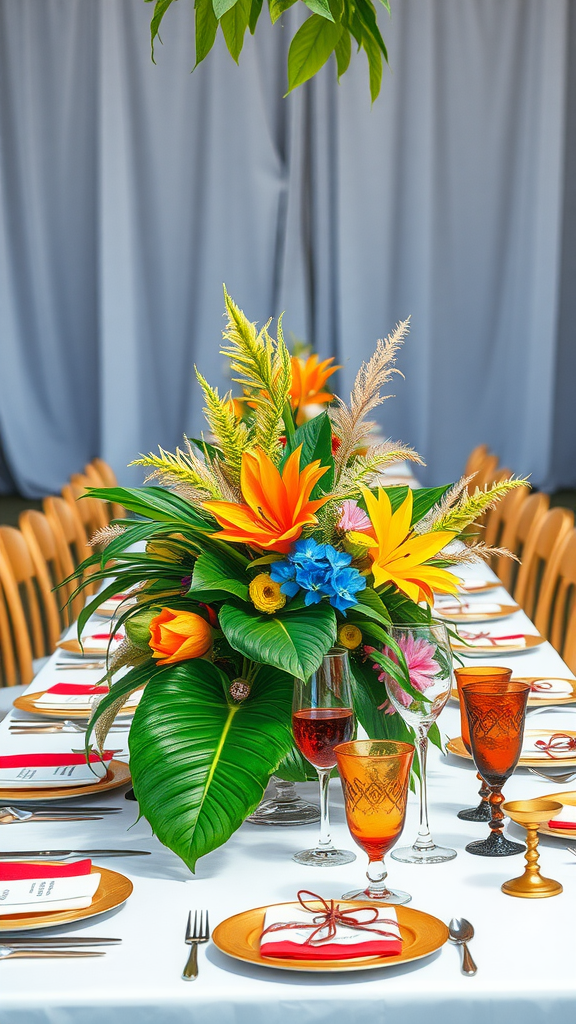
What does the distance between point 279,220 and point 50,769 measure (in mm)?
6584

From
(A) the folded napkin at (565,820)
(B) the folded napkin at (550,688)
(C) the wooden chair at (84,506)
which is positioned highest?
(A) the folded napkin at (565,820)

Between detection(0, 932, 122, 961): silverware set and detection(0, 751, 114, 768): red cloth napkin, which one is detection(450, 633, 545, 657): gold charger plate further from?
detection(0, 932, 122, 961): silverware set

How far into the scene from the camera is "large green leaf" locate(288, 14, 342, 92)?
1253mm

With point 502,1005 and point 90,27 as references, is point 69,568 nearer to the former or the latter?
point 502,1005

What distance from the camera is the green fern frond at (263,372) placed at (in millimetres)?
1310

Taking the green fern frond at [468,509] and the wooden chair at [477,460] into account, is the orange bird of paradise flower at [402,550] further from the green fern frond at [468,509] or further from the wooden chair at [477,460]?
the wooden chair at [477,460]

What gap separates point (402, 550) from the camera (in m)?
1.29

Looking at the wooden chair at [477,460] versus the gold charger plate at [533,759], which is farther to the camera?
the wooden chair at [477,460]

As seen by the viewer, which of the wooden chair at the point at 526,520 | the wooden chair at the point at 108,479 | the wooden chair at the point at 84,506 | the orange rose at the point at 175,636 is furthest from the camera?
the wooden chair at the point at 108,479

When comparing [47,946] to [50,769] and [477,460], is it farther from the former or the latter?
[477,460]

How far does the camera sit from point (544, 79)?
24.2 ft

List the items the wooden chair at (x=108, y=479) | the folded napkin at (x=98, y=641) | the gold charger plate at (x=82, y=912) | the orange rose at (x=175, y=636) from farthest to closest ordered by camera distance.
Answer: the wooden chair at (x=108, y=479) < the folded napkin at (x=98, y=641) < the orange rose at (x=175, y=636) < the gold charger plate at (x=82, y=912)

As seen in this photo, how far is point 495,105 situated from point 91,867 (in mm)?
7251

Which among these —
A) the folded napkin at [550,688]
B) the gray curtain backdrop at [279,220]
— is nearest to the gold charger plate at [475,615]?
the folded napkin at [550,688]
